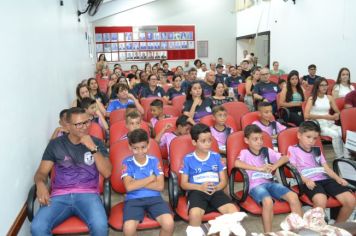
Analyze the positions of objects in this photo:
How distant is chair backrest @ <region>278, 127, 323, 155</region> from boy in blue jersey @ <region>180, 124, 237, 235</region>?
68cm

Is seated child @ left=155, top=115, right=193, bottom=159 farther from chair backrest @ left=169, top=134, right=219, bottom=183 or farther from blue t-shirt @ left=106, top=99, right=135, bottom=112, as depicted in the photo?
blue t-shirt @ left=106, top=99, right=135, bottom=112

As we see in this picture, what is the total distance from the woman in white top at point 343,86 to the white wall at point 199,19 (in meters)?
7.69

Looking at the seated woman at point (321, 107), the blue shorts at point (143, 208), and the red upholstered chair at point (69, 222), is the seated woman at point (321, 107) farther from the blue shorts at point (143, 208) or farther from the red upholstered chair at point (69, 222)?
the red upholstered chair at point (69, 222)

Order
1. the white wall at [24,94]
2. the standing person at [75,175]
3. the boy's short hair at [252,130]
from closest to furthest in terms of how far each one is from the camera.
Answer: the white wall at [24,94]
the standing person at [75,175]
the boy's short hair at [252,130]

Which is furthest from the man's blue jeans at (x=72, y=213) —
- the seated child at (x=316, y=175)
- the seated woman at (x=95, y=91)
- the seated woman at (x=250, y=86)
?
the seated woman at (x=250, y=86)

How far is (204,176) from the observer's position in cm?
262

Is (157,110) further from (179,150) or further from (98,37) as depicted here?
(98,37)

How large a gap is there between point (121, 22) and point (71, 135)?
10037 mm

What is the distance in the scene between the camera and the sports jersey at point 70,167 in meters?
2.46

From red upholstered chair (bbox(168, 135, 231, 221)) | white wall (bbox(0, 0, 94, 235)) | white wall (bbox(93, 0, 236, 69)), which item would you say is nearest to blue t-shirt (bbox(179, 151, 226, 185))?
red upholstered chair (bbox(168, 135, 231, 221))

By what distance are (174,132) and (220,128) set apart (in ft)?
1.72

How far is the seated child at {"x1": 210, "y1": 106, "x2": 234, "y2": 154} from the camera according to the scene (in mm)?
3547

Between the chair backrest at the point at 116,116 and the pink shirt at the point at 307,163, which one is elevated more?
the chair backrest at the point at 116,116

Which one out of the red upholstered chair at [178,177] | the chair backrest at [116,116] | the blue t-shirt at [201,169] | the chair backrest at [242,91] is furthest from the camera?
the chair backrest at [242,91]
